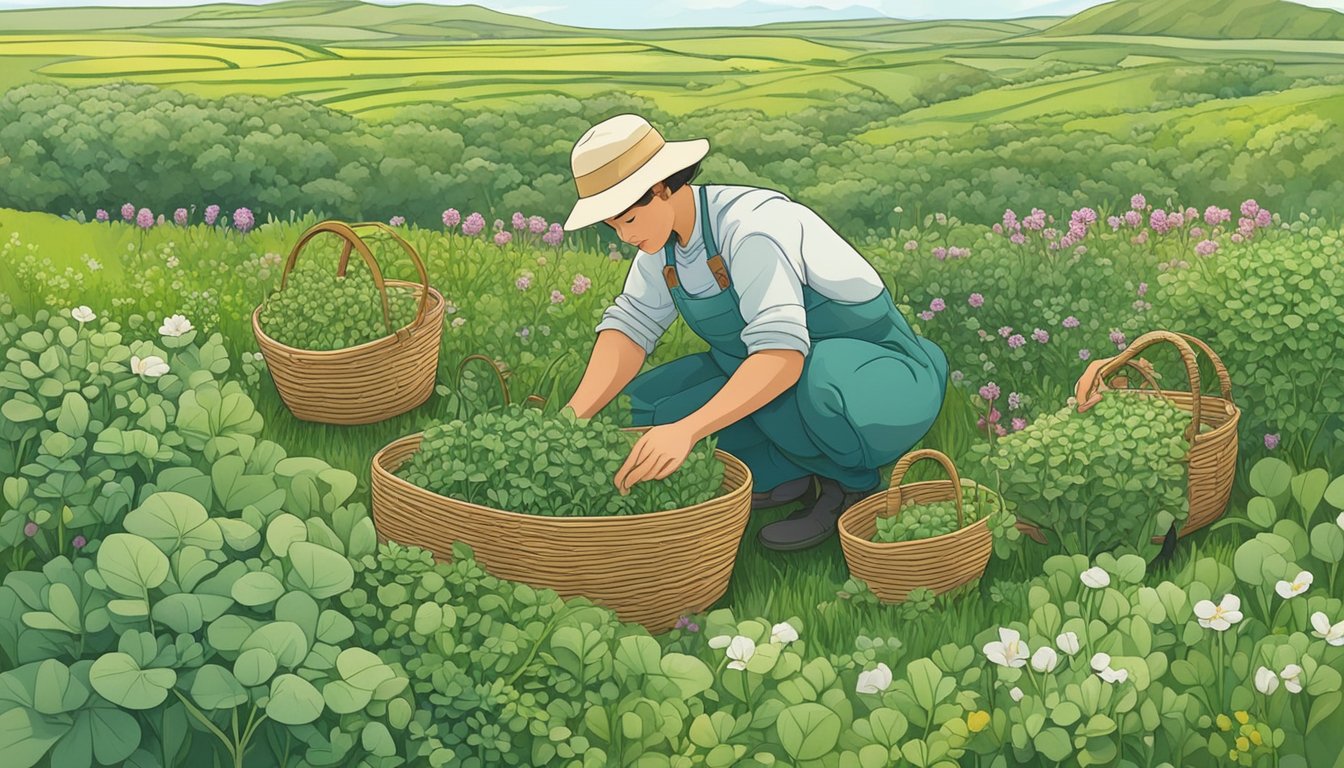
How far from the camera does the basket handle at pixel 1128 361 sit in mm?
3414

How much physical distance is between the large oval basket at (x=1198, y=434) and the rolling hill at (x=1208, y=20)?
6153 mm

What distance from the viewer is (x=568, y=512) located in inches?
118

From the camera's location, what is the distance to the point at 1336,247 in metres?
3.87

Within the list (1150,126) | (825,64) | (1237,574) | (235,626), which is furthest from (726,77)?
(235,626)

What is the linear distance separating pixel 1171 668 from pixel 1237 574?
43 centimetres

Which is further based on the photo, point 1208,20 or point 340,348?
point 1208,20

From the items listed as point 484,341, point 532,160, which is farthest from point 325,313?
point 532,160

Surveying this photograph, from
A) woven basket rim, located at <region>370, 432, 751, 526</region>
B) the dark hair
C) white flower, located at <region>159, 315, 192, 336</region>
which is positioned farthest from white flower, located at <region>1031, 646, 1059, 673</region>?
white flower, located at <region>159, 315, 192, 336</region>

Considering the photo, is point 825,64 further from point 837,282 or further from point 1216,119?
point 837,282

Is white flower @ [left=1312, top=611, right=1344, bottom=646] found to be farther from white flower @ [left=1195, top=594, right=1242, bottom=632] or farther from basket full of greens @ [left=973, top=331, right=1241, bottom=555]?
basket full of greens @ [left=973, top=331, right=1241, bottom=555]

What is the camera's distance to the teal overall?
348 centimetres

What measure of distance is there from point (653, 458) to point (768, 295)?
583mm

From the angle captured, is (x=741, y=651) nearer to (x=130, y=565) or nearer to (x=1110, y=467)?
(x=130, y=565)

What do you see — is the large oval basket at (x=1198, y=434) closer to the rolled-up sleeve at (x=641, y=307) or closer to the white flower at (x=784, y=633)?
the rolled-up sleeve at (x=641, y=307)
